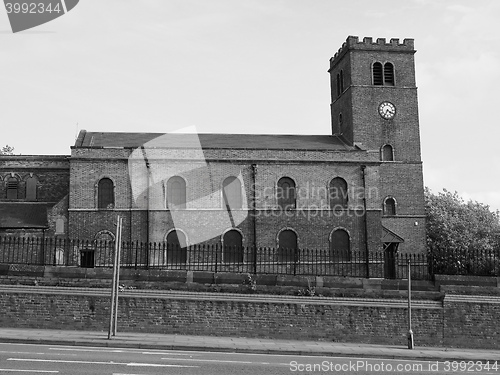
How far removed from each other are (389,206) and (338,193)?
5.43 metres

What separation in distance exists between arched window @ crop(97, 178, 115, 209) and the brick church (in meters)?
0.06

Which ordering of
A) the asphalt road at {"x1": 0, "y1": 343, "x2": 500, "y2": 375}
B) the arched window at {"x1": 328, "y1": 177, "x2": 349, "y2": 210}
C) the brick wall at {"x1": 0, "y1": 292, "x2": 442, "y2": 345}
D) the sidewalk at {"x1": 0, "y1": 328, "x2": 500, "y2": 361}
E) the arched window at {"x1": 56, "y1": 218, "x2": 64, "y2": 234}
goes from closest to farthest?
1. the asphalt road at {"x1": 0, "y1": 343, "x2": 500, "y2": 375}
2. the sidewalk at {"x1": 0, "y1": 328, "x2": 500, "y2": 361}
3. the brick wall at {"x1": 0, "y1": 292, "x2": 442, "y2": 345}
4. the arched window at {"x1": 56, "y1": 218, "x2": 64, "y2": 234}
5. the arched window at {"x1": 328, "y1": 177, "x2": 349, "y2": 210}

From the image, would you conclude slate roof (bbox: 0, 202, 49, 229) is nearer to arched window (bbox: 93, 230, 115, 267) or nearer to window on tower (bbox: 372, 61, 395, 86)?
arched window (bbox: 93, 230, 115, 267)

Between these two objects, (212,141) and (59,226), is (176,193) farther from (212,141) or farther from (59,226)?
(59,226)

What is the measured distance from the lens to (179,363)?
45.2 ft

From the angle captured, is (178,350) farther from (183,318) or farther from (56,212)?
(56,212)

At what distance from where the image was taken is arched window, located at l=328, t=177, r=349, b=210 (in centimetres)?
3819

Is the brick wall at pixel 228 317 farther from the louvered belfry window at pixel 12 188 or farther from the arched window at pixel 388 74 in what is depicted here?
the arched window at pixel 388 74

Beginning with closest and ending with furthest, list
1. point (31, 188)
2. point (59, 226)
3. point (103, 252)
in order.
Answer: point (103, 252) < point (59, 226) < point (31, 188)

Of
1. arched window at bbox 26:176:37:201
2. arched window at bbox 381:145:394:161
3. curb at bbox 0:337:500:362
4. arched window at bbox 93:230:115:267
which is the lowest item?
curb at bbox 0:337:500:362

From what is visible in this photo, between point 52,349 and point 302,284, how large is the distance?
9033mm

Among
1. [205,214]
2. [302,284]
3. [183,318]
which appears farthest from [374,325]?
[205,214]

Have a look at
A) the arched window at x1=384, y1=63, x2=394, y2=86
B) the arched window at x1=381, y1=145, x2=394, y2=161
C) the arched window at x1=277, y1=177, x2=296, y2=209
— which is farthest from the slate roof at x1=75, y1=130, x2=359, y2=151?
the arched window at x1=384, y1=63, x2=394, y2=86

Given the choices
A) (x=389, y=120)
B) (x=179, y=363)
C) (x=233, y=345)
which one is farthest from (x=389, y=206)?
(x=179, y=363)
